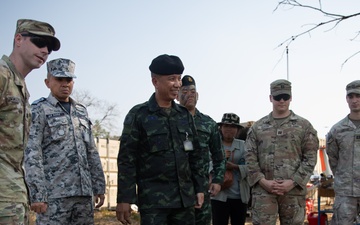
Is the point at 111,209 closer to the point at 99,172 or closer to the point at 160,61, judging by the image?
the point at 99,172

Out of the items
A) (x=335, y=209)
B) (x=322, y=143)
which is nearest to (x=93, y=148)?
(x=335, y=209)

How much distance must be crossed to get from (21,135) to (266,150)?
317cm

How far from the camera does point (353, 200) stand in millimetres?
5691

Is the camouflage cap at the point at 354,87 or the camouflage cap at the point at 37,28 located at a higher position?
the camouflage cap at the point at 354,87

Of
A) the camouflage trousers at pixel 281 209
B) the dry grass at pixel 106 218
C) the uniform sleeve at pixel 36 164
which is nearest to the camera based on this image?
the uniform sleeve at pixel 36 164

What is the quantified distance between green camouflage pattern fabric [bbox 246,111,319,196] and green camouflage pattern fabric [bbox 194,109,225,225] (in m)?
0.52

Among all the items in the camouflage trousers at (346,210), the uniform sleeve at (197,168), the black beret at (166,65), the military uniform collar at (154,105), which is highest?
the black beret at (166,65)

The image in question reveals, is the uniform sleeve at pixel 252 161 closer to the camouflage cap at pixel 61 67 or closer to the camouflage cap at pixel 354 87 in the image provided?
the camouflage cap at pixel 354 87

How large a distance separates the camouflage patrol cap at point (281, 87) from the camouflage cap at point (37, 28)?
292 centimetres

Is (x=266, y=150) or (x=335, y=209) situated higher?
(x=266, y=150)

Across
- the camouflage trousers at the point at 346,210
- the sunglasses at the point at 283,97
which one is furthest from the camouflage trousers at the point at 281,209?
the sunglasses at the point at 283,97

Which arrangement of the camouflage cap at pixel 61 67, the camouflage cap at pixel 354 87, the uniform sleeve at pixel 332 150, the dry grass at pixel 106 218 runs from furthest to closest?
1. the dry grass at pixel 106 218
2. the uniform sleeve at pixel 332 150
3. the camouflage cap at pixel 354 87
4. the camouflage cap at pixel 61 67

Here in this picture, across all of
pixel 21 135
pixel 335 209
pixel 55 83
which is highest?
pixel 55 83

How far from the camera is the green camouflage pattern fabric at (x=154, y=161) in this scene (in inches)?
151
